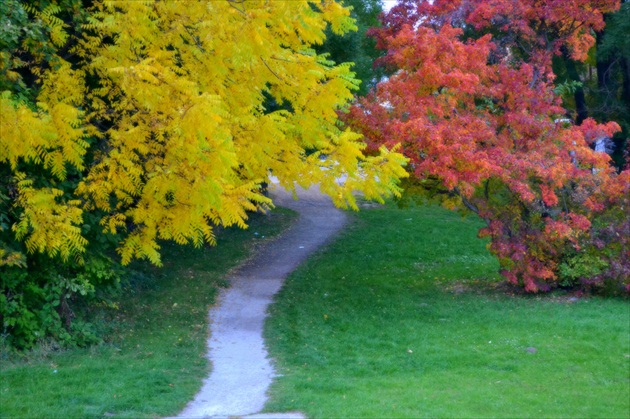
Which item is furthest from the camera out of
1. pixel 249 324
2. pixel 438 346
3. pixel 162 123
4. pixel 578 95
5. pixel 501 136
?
pixel 578 95

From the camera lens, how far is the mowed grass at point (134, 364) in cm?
768

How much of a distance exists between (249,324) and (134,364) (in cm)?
324

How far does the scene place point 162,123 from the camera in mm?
8617

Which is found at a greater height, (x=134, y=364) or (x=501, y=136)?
(x=501, y=136)

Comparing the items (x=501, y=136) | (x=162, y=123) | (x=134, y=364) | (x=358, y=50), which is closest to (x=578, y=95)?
(x=358, y=50)

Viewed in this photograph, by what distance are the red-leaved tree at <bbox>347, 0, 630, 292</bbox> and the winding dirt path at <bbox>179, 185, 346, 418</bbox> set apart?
149 inches

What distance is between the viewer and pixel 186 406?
791cm

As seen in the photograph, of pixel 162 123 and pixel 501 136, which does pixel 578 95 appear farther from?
pixel 162 123

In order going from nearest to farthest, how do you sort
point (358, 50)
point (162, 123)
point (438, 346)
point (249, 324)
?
1. point (162, 123)
2. point (438, 346)
3. point (249, 324)
4. point (358, 50)

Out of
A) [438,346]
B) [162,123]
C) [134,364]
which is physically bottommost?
[438,346]

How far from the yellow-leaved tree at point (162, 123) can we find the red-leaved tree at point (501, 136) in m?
2.45

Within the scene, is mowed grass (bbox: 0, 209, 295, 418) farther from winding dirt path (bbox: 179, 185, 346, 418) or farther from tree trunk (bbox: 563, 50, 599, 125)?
tree trunk (bbox: 563, 50, 599, 125)

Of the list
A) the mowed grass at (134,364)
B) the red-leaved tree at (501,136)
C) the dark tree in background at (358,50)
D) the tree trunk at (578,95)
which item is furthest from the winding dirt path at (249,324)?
the tree trunk at (578,95)

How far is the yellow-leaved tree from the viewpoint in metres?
8.33
